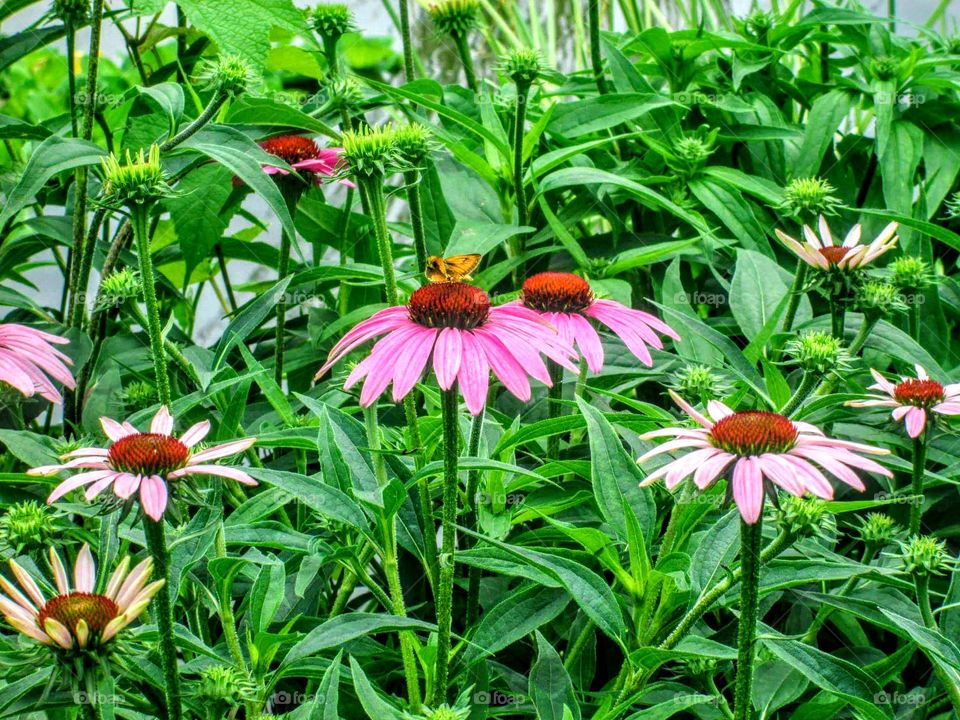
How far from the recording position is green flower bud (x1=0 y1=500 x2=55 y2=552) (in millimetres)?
805

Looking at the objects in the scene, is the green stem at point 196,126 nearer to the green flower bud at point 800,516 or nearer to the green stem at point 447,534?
the green stem at point 447,534

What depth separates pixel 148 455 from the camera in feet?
2.15

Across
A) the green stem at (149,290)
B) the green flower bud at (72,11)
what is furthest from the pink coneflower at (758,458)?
the green flower bud at (72,11)

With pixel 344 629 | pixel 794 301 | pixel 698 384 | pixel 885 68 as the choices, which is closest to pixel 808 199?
pixel 794 301

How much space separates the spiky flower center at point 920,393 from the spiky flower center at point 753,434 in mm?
248

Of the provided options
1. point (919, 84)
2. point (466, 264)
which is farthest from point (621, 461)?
point (919, 84)

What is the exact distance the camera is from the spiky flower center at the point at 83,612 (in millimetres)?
610

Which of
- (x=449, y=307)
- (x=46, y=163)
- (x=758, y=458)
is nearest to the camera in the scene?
(x=758, y=458)

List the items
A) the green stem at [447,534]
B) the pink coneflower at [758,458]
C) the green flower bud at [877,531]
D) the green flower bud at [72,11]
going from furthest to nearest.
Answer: the green flower bud at [72,11] → the green flower bud at [877,531] → the green stem at [447,534] → the pink coneflower at [758,458]

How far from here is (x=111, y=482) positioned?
0.65m

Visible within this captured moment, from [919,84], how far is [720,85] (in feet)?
0.76

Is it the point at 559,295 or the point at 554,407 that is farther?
the point at 554,407

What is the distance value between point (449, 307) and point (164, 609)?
0.81 ft

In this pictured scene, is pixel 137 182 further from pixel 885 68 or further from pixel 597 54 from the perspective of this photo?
pixel 885 68
